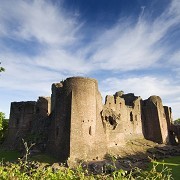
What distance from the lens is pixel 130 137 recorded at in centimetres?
4494

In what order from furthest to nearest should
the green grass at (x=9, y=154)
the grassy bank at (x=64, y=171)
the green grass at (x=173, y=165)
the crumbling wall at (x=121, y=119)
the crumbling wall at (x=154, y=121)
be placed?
the crumbling wall at (x=154, y=121), the crumbling wall at (x=121, y=119), the green grass at (x=9, y=154), the green grass at (x=173, y=165), the grassy bank at (x=64, y=171)

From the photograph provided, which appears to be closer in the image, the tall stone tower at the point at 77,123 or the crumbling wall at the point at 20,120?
the tall stone tower at the point at 77,123

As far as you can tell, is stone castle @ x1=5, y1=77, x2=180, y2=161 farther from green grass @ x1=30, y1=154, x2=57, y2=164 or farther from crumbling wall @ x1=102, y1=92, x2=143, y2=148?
green grass @ x1=30, y1=154, x2=57, y2=164

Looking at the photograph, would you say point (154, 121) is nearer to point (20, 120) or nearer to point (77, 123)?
point (77, 123)

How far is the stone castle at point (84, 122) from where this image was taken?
3016 cm

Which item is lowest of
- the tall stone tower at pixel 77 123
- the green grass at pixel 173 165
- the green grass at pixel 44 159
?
the green grass at pixel 173 165

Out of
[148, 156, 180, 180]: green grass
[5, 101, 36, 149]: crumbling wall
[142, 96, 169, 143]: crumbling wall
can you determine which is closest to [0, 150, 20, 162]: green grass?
[5, 101, 36, 149]: crumbling wall

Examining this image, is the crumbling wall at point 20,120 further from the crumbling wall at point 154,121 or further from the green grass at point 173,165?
the crumbling wall at point 154,121

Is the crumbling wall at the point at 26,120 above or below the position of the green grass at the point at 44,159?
above

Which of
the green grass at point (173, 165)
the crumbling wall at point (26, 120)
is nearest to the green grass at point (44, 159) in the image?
the crumbling wall at point (26, 120)

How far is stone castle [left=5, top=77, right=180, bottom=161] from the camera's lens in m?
30.2

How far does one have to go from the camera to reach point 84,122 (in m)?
30.7

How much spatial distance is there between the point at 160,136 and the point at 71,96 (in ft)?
85.1

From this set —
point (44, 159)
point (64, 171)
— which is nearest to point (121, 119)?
point (44, 159)
